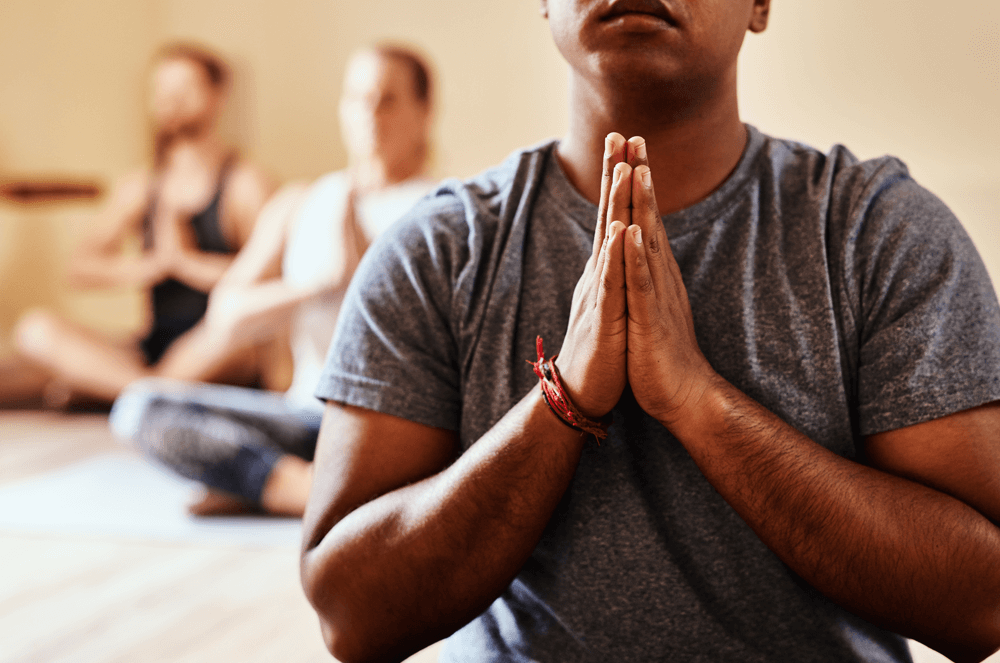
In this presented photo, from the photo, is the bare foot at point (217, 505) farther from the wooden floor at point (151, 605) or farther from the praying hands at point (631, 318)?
the praying hands at point (631, 318)

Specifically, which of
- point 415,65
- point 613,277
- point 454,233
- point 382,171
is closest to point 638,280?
point 613,277

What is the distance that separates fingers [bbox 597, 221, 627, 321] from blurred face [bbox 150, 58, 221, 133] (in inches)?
117

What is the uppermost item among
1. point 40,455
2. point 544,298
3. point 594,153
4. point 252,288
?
point 594,153

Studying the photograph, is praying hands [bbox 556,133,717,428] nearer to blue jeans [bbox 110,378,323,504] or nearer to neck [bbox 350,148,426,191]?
blue jeans [bbox 110,378,323,504]

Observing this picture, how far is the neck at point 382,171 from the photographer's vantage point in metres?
2.29

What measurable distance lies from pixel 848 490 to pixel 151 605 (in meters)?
1.34

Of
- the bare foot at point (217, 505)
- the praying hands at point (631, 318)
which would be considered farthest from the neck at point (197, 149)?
the praying hands at point (631, 318)

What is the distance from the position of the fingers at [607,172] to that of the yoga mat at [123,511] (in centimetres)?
137

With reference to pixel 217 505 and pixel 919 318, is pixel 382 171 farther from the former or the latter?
pixel 919 318

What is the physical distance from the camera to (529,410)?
686 mm

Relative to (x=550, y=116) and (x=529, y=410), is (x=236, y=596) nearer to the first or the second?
(x=529, y=410)

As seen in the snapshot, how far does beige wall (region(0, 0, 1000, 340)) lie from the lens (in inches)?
111

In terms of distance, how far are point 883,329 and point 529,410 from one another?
0.32 metres

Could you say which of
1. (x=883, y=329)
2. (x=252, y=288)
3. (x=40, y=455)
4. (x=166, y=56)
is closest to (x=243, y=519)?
(x=252, y=288)
